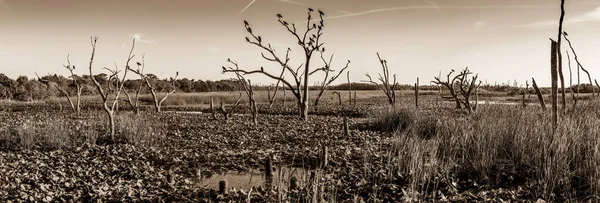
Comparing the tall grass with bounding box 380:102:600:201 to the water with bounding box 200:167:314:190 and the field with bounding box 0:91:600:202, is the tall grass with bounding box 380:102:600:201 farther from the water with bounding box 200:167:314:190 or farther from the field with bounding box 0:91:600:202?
the water with bounding box 200:167:314:190

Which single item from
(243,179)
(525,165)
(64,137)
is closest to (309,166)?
(243,179)

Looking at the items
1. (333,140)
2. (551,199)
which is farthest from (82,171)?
(551,199)

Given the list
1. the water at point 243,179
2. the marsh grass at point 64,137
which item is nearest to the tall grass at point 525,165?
the water at point 243,179

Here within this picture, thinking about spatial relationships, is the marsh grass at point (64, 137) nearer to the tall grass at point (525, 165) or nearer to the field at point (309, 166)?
the field at point (309, 166)

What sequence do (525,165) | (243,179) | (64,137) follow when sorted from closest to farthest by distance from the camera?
(525,165) < (243,179) < (64,137)

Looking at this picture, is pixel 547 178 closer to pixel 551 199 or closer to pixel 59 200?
pixel 551 199

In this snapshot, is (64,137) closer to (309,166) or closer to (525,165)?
(309,166)

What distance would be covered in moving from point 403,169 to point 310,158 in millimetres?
3195

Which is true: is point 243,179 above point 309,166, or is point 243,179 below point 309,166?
below

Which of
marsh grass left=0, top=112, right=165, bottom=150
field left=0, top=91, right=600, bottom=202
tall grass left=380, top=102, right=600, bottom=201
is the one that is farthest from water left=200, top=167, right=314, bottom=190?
marsh grass left=0, top=112, right=165, bottom=150

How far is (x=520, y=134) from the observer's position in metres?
10.7

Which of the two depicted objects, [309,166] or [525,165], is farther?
[309,166]

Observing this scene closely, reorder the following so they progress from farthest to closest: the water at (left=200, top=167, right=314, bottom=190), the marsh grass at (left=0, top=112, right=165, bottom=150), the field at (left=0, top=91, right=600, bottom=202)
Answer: the marsh grass at (left=0, top=112, right=165, bottom=150) → the water at (left=200, top=167, right=314, bottom=190) → the field at (left=0, top=91, right=600, bottom=202)

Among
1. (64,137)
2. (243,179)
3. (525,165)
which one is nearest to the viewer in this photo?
(525,165)
